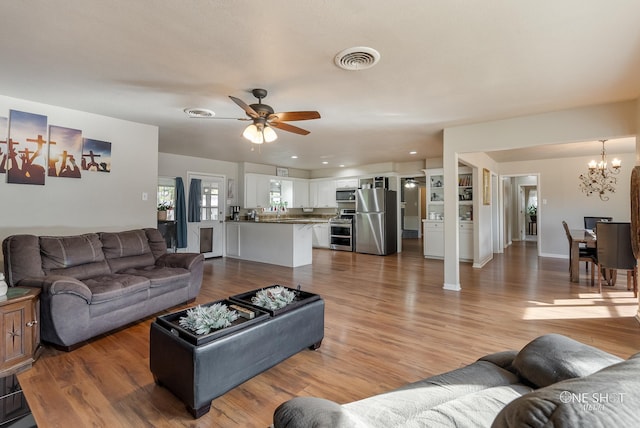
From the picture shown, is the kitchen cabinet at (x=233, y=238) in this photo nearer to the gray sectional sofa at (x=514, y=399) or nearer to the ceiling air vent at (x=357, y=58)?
the ceiling air vent at (x=357, y=58)

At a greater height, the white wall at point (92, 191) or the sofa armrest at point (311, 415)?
the white wall at point (92, 191)

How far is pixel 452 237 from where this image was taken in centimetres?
434

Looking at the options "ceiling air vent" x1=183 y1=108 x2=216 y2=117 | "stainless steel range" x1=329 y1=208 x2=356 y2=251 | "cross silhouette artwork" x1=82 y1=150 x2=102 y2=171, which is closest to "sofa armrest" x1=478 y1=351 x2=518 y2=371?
"ceiling air vent" x1=183 y1=108 x2=216 y2=117

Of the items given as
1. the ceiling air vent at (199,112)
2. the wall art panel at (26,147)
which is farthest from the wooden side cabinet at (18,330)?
the ceiling air vent at (199,112)

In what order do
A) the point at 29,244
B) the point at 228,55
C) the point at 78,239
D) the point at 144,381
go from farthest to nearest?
the point at 78,239 → the point at 29,244 → the point at 228,55 → the point at 144,381

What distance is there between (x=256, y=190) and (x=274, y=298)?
18.4 feet

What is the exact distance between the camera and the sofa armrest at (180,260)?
143 inches

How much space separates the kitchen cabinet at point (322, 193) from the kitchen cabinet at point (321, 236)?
0.69m

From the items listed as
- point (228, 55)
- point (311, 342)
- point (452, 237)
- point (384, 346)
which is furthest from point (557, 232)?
point (228, 55)

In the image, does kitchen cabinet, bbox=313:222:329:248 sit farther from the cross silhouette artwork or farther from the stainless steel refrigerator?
the cross silhouette artwork

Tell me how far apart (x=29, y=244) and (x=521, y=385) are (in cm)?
402

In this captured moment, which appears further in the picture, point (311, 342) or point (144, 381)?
point (311, 342)

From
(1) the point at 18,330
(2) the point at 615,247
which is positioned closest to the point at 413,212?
(2) the point at 615,247

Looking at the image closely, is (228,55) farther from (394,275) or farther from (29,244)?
(394,275)
